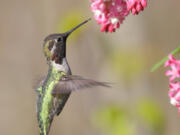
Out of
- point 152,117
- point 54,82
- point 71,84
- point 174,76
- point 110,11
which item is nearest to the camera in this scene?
point 174,76

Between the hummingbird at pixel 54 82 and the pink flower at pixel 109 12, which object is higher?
the pink flower at pixel 109 12

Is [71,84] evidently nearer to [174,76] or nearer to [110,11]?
[110,11]

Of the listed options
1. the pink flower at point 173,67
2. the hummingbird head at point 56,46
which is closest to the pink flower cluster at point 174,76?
the pink flower at point 173,67

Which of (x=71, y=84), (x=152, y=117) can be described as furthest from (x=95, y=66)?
(x=71, y=84)

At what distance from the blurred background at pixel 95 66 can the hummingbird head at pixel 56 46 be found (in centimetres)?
456

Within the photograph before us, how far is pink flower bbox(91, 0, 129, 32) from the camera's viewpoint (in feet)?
13.7

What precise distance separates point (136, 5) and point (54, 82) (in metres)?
1.32

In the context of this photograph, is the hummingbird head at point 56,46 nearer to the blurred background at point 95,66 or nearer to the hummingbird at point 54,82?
the hummingbird at point 54,82

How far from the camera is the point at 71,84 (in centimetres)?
470

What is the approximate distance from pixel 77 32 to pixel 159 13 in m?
3.73

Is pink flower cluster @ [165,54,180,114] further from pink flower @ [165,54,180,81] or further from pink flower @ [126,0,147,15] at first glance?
pink flower @ [126,0,147,15]

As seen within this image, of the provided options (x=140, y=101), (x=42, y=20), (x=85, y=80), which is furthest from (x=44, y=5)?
(x=85, y=80)

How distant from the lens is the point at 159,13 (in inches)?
577

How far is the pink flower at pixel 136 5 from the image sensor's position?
4074 mm
